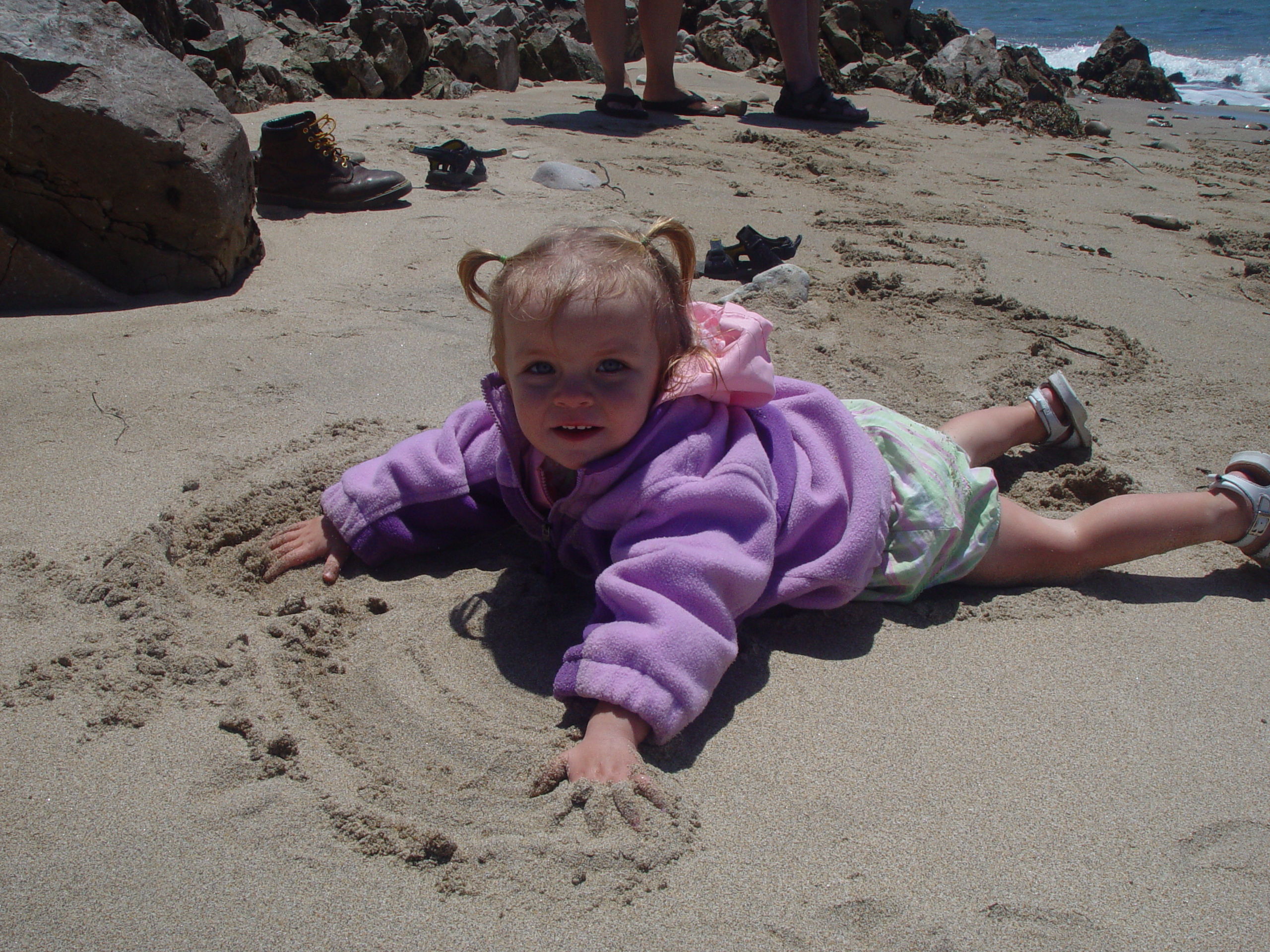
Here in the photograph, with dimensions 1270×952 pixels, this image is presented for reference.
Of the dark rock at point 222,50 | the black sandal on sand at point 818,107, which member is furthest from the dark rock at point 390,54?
the black sandal on sand at point 818,107

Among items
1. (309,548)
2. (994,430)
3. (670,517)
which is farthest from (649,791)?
(994,430)

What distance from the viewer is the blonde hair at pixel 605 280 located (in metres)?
1.69

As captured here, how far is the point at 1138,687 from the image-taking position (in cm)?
173

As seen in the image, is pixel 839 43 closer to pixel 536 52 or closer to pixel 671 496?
pixel 536 52

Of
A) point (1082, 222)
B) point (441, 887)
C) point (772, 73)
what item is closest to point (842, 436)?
point (441, 887)

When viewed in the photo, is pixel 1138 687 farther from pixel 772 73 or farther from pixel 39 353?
pixel 772 73

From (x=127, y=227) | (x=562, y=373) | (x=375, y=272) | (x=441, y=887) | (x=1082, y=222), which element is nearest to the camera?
(x=441, y=887)

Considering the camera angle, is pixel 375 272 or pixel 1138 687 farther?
pixel 375 272

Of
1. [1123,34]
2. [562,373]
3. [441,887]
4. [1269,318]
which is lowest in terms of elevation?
[441,887]

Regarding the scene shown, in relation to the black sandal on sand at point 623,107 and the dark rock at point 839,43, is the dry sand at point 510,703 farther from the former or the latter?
the dark rock at point 839,43

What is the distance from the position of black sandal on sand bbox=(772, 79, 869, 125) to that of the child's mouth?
5452 mm

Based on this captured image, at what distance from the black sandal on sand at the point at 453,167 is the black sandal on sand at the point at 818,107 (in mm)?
2725

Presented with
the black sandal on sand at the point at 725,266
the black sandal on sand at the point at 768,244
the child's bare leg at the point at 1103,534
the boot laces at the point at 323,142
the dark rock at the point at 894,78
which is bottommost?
the child's bare leg at the point at 1103,534

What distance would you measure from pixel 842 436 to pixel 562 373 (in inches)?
24.4
